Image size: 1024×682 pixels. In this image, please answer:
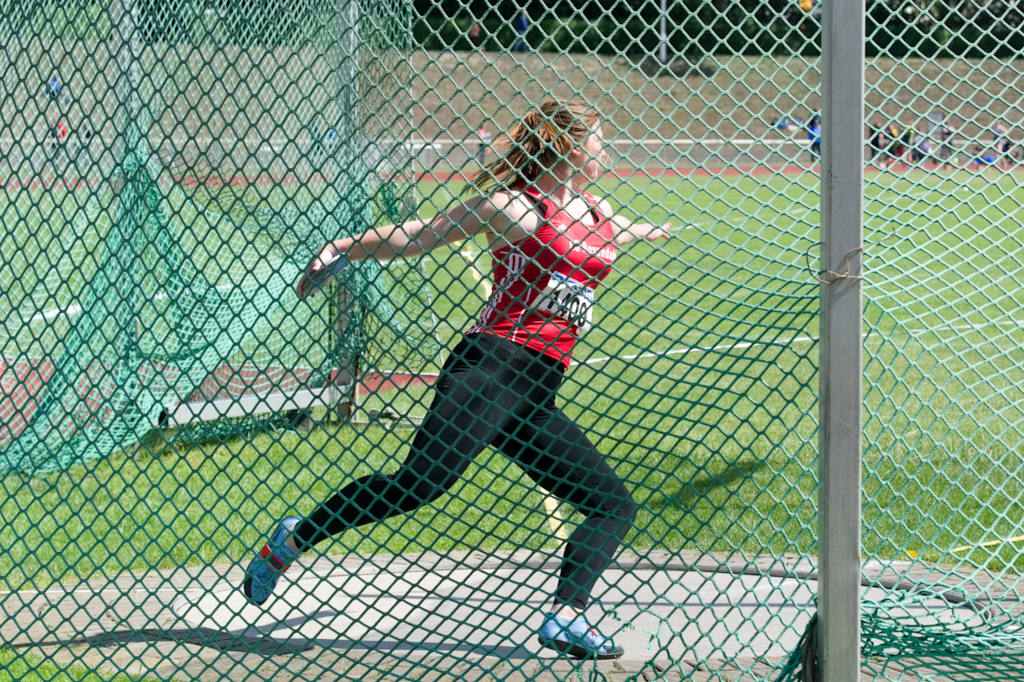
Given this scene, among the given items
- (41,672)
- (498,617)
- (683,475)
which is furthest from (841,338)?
(683,475)

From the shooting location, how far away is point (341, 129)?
446 cm

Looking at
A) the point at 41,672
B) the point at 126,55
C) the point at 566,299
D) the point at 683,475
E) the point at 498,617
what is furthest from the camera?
the point at 683,475

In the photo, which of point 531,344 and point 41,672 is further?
point 41,672

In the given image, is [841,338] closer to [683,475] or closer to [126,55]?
[683,475]

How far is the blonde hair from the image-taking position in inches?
130

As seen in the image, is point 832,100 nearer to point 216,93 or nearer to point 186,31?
point 186,31

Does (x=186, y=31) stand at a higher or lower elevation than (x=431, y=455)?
higher

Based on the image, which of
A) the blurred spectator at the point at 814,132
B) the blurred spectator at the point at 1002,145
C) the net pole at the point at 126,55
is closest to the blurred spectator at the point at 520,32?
the blurred spectator at the point at 814,132

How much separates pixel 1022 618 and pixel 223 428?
5008mm

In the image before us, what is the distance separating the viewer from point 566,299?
3.52 m

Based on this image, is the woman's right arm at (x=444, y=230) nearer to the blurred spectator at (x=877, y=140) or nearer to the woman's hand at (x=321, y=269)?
the woman's hand at (x=321, y=269)

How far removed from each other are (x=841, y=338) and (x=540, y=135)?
44.6 inches

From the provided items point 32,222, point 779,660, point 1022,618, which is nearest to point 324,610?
point 779,660

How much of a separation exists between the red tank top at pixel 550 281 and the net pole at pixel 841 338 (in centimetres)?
74
